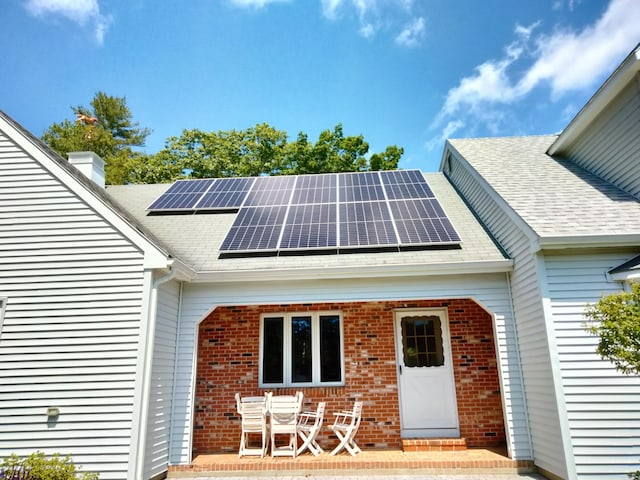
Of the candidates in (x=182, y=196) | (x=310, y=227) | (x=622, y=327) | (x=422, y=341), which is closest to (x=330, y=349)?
(x=422, y=341)

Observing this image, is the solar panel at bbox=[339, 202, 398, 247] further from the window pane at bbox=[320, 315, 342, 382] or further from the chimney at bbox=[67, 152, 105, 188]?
the chimney at bbox=[67, 152, 105, 188]

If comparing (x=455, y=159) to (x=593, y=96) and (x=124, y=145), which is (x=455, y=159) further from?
(x=124, y=145)

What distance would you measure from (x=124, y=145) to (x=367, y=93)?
22850 millimetres

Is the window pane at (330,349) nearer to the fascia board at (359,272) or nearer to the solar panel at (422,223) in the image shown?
the fascia board at (359,272)

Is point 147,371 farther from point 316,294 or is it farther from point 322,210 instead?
point 322,210

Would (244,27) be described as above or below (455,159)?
above

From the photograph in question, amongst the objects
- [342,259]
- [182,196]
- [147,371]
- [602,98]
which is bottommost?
[147,371]

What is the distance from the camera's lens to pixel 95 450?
17.2 ft

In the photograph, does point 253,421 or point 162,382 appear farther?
point 253,421

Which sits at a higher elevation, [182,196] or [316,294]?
[182,196]

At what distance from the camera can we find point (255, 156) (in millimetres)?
25297

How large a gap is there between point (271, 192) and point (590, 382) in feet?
25.4

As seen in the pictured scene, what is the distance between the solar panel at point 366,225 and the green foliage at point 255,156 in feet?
46.5

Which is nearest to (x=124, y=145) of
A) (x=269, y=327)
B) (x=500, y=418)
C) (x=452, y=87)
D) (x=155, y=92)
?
(x=155, y=92)
